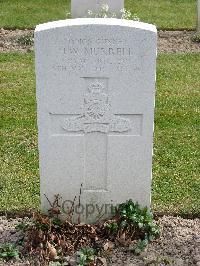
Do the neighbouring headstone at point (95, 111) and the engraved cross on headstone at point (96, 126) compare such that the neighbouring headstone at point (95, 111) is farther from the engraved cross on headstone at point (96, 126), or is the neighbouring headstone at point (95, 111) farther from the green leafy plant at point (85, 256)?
the green leafy plant at point (85, 256)

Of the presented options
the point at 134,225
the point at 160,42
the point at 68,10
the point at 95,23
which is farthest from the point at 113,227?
the point at 68,10

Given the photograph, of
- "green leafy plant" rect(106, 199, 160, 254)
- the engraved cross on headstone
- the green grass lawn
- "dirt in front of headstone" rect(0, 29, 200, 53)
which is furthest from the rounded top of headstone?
the green grass lawn

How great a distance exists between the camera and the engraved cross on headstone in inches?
176

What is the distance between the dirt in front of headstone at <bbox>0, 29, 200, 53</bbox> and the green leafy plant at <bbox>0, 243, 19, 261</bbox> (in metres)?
6.26

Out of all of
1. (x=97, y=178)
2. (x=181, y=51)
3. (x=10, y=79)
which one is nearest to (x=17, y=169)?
(x=97, y=178)

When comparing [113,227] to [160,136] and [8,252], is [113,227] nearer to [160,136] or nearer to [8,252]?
[8,252]

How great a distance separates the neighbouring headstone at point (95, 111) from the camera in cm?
432

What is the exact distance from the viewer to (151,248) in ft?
15.2

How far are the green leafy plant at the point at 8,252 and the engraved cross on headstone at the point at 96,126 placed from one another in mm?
717

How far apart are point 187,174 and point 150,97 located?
1.84 meters

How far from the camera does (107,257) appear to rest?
452 cm

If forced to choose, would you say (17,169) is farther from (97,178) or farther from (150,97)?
(150,97)

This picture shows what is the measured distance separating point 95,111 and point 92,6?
722 cm

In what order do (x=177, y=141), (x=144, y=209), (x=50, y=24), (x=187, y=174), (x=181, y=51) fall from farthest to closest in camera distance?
(x=181, y=51) < (x=177, y=141) < (x=187, y=174) < (x=144, y=209) < (x=50, y=24)
